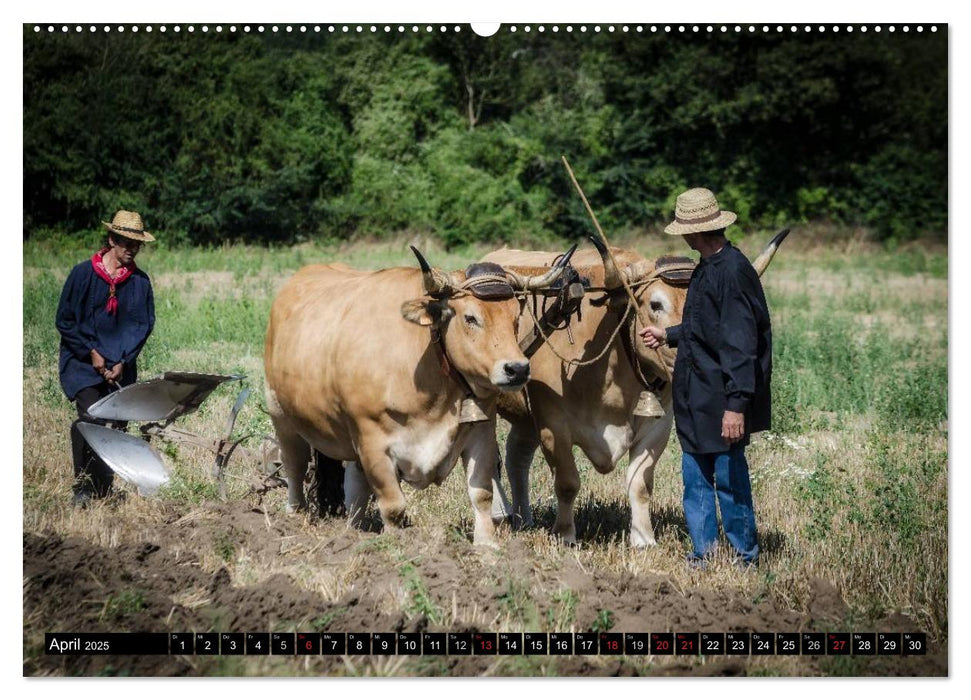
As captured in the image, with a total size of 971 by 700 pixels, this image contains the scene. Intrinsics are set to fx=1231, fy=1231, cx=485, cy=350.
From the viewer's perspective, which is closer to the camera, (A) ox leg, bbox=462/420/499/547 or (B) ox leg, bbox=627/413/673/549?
(A) ox leg, bbox=462/420/499/547

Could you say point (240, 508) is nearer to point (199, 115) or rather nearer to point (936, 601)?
point (936, 601)

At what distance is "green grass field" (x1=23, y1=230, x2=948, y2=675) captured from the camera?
7055 millimetres

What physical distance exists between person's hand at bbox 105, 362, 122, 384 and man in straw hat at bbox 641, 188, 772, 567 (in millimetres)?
3957

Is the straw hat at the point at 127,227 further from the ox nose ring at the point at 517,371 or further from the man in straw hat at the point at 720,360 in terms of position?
the man in straw hat at the point at 720,360

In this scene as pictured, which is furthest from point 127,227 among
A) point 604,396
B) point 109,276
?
point 604,396

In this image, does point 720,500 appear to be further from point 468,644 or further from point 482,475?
point 468,644

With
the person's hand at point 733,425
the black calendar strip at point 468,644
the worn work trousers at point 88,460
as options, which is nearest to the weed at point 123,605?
the black calendar strip at point 468,644

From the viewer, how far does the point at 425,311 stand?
24.8ft

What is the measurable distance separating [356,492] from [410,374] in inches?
68.8

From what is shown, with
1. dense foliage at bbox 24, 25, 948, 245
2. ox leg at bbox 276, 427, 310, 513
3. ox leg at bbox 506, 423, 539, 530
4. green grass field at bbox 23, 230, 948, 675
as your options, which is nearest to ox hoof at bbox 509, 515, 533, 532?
ox leg at bbox 506, 423, 539, 530

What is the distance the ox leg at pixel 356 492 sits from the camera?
30.1ft

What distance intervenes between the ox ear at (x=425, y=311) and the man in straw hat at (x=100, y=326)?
2.40 metres

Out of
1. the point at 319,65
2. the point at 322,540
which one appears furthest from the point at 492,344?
the point at 319,65

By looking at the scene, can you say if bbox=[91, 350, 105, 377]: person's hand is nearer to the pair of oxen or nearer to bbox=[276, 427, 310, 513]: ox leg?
the pair of oxen
